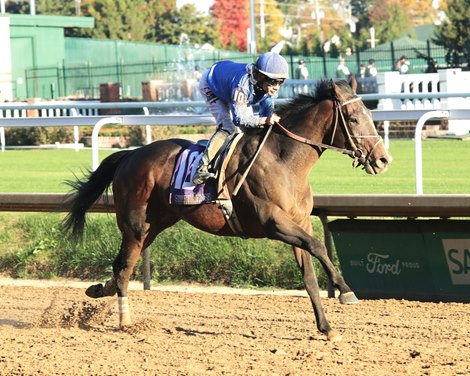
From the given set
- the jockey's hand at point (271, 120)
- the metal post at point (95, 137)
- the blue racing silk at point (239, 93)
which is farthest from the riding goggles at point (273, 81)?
the metal post at point (95, 137)

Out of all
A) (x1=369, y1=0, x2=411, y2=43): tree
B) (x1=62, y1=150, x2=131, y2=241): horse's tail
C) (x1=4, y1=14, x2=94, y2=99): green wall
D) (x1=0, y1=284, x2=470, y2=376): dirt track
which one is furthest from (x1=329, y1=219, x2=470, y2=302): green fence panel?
(x1=369, y1=0, x2=411, y2=43): tree

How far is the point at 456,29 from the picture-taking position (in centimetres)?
3888

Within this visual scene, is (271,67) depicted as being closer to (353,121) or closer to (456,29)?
(353,121)

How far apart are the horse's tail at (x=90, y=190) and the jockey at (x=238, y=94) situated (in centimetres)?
98

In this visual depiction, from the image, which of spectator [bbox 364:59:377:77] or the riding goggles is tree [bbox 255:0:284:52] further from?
the riding goggles

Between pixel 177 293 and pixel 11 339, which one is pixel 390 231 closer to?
pixel 177 293

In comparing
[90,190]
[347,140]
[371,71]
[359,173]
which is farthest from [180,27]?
[347,140]

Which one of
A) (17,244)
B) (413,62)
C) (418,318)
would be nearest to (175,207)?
(418,318)

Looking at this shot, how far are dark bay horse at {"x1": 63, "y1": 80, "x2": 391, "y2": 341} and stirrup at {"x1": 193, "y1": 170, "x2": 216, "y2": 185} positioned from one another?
0.43ft

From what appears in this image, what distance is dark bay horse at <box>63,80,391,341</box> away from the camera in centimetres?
666

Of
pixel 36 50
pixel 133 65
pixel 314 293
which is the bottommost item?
pixel 314 293

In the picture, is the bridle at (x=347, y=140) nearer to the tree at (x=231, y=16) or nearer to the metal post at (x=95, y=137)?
the metal post at (x=95, y=137)

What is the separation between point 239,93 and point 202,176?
0.65m

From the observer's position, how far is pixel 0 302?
28.9ft
